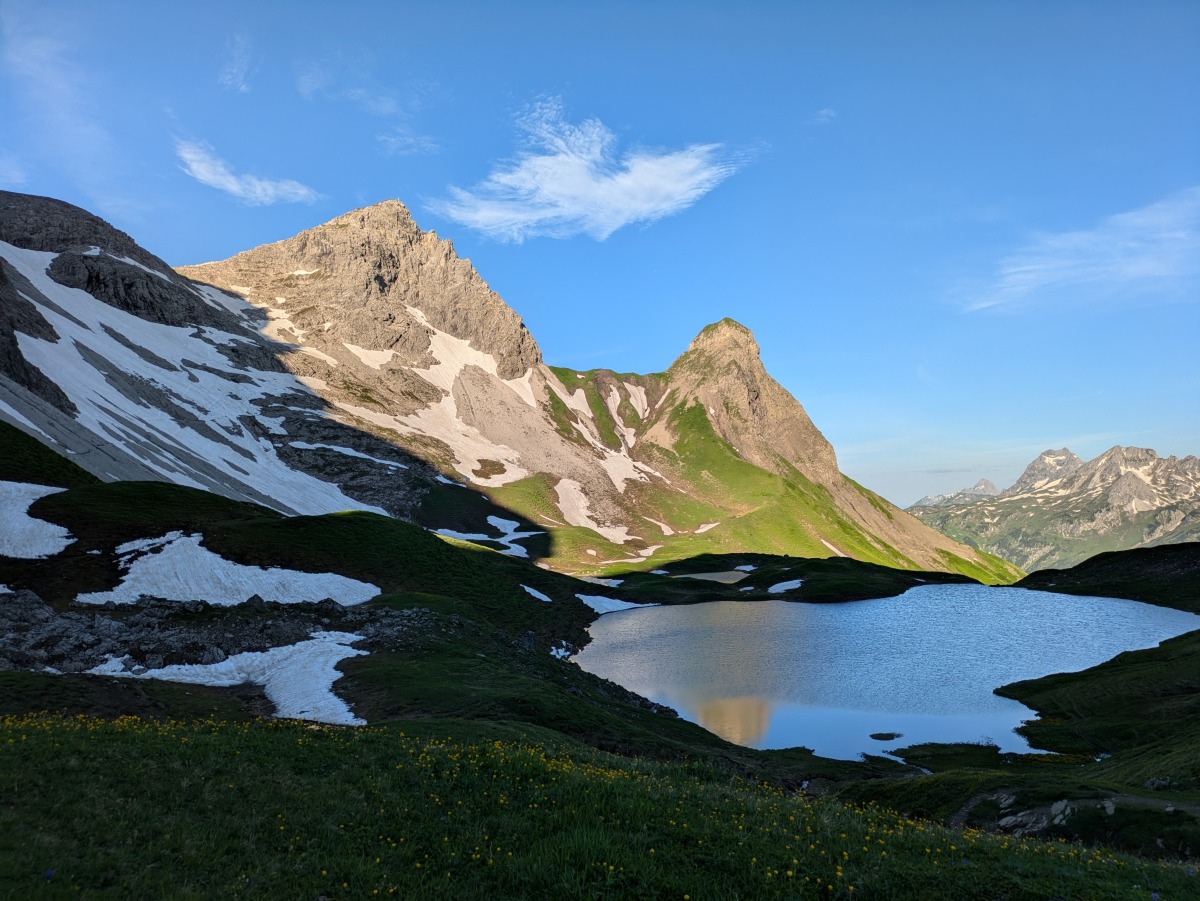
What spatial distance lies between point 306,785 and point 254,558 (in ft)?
195

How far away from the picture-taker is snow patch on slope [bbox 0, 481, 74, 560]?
59.5 metres

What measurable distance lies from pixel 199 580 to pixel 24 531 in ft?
60.3

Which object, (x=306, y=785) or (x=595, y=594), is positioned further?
(x=595, y=594)

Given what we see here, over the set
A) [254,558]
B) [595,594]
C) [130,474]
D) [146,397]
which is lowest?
[595,594]

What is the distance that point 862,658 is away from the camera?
80.6 meters

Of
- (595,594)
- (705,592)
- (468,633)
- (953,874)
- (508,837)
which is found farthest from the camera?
(705,592)

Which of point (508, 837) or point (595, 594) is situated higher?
point (508, 837)

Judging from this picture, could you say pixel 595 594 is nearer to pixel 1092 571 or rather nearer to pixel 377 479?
pixel 377 479

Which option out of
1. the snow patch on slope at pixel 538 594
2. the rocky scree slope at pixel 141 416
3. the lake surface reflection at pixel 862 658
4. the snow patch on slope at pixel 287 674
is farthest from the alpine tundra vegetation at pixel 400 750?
the lake surface reflection at pixel 862 658

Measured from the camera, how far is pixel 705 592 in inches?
5871

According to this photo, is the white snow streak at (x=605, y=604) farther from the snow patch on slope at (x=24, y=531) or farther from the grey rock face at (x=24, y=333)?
the grey rock face at (x=24, y=333)

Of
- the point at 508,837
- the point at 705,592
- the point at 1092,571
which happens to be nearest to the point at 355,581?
the point at 508,837

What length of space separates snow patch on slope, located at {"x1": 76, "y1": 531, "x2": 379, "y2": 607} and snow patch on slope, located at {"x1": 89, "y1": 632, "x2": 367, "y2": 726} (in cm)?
1264

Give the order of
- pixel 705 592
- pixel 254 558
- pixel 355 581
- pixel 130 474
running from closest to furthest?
pixel 254 558 < pixel 355 581 < pixel 130 474 < pixel 705 592
